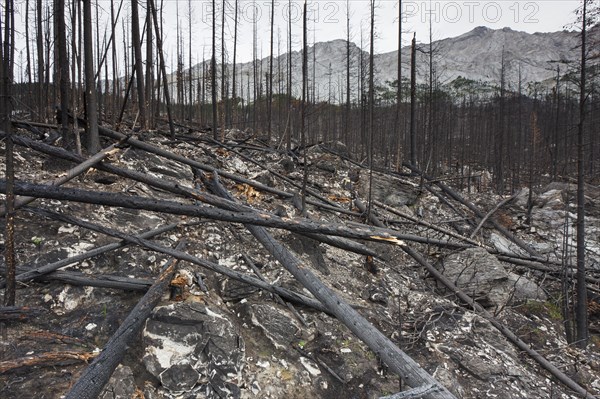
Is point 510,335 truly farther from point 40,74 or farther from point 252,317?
point 40,74

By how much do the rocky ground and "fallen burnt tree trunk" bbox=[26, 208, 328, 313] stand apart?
6.4 inches

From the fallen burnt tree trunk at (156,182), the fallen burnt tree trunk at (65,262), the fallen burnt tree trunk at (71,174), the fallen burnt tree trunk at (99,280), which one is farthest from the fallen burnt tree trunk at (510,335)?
the fallen burnt tree trunk at (71,174)

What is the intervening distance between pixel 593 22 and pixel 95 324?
34.1ft

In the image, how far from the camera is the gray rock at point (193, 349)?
3096 mm

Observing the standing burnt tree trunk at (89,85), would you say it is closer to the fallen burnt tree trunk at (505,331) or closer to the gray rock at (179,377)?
the gray rock at (179,377)

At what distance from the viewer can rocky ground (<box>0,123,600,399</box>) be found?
308cm

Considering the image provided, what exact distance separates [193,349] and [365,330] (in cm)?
182

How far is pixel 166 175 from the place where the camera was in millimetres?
6707

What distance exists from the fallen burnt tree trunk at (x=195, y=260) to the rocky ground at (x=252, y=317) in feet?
0.53

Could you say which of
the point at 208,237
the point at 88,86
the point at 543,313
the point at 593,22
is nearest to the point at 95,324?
the point at 208,237

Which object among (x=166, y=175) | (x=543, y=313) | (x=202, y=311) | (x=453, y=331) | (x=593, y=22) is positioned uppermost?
(x=593, y=22)

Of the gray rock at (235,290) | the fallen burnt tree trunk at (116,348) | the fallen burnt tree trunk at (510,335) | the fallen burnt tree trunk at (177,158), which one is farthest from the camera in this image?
the fallen burnt tree trunk at (177,158)

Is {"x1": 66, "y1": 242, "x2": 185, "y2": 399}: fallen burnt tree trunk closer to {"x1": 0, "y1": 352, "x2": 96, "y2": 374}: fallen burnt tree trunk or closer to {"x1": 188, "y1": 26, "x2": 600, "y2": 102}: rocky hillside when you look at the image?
{"x1": 0, "y1": 352, "x2": 96, "y2": 374}: fallen burnt tree trunk

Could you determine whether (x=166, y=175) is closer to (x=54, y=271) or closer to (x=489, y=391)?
(x=54, y=271)
